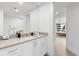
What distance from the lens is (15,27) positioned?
8.25ft

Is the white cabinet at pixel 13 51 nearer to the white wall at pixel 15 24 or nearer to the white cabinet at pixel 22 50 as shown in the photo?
the white cabinet at pixel 22 50

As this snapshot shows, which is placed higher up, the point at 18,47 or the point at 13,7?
the point at 13,7

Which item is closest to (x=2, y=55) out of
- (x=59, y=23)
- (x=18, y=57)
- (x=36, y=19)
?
(x=18, y=57)

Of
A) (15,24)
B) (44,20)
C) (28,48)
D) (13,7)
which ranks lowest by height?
(28,48)

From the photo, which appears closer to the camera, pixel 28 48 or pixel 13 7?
pixel 28 48

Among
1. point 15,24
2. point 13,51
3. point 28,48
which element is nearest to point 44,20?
point 15,24

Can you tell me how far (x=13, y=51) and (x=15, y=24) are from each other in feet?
3.49

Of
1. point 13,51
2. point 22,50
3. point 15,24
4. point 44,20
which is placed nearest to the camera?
point 13,51

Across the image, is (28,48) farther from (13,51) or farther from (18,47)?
(13,51)

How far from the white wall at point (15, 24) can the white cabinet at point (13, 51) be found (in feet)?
2.50

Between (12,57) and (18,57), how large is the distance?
0.47 ft

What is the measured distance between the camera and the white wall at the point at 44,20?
3123mm

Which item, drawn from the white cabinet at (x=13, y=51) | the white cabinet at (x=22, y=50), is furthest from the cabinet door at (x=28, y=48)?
the white cabinet at (x=13, y=51)

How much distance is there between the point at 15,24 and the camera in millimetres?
2465
